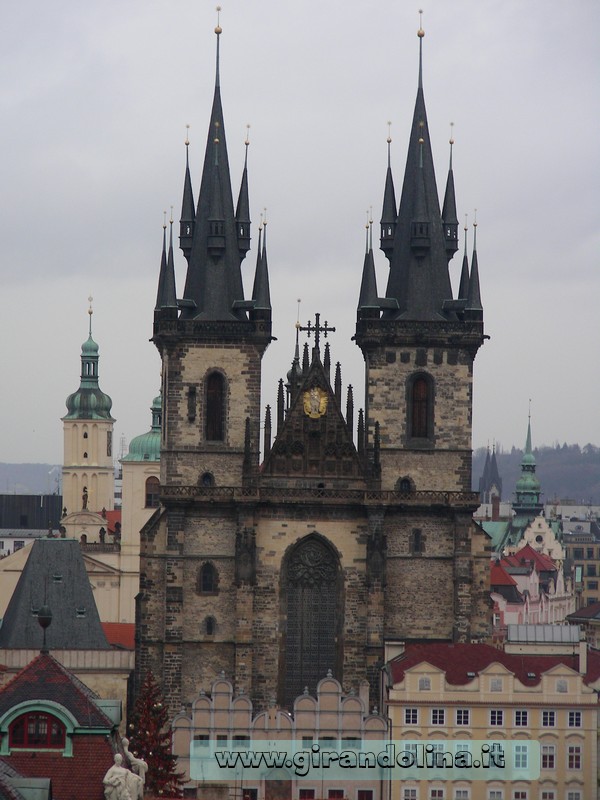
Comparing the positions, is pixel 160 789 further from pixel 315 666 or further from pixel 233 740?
pixel 315 666

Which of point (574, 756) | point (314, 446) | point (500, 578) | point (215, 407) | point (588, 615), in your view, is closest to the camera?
point (574, 756)

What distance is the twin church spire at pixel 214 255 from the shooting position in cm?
9538

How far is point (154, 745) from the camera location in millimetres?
78688

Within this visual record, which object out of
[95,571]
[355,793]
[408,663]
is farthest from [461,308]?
[95,571]

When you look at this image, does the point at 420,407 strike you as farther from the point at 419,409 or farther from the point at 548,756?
the point at 548,756

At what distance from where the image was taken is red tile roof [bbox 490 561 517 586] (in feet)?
583

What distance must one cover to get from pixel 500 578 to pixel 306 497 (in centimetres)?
8622

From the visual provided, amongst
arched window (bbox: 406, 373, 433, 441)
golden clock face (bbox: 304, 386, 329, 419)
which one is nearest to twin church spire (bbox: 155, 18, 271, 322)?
golden clock face (bbox: 304, 386, 329, 419)

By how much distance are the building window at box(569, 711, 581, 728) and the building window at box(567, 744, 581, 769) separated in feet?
2.72

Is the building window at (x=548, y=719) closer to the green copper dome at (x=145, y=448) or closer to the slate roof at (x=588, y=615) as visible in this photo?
the slate roof at (x=588, y=615)

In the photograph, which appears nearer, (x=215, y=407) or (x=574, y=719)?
(x=574, y=719)

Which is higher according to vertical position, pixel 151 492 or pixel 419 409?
pixel 151 492

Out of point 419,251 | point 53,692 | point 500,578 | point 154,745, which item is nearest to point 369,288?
point 419,251

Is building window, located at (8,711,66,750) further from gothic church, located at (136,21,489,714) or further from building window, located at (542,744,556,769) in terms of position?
gothic church, located at (136,21,489,714)
